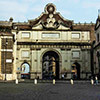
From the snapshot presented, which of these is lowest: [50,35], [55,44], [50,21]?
[55,44]

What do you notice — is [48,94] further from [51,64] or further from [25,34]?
[51,64]

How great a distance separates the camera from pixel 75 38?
63500mm

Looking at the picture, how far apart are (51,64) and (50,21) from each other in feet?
223

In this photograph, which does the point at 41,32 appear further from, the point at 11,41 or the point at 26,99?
the point at 26,99

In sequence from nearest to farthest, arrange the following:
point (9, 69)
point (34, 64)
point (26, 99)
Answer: point (26, 99) → point (9, 69) → point (34, 64)

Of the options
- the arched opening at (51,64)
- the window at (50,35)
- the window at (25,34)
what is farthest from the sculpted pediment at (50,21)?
the arched opening at (51,64)

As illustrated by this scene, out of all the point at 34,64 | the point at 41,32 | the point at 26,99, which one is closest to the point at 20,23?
the point at 41,32

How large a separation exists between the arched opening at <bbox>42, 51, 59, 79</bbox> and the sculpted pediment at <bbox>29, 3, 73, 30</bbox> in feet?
24.0

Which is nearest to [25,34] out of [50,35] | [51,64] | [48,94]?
[50,35]

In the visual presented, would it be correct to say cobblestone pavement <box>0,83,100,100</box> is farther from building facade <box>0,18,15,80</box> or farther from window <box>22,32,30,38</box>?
window <box>22,32,30,38</box>

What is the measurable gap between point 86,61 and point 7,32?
28030mm

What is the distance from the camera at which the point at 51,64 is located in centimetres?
12925

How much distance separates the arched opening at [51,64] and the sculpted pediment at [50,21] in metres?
7.30

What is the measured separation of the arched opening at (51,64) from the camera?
64.8 meters
